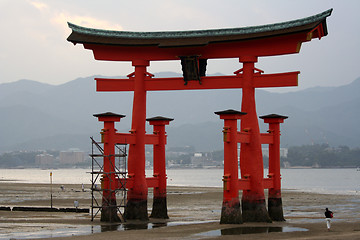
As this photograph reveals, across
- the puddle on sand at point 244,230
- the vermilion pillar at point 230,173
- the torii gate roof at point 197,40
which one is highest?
the torii gate roof at point 197,40

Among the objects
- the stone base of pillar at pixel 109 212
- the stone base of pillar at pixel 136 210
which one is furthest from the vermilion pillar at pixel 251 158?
→ the stone base of pillar at pixel 109 212

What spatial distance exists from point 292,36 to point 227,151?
20.5 ft

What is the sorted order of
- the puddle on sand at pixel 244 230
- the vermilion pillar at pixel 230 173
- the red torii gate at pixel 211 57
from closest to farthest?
the puddle on sand at pixel 244 230 → the vermilion pillar at pixel 230 173 → the red torii gate at pixel 211 57

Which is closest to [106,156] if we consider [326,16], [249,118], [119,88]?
[119,88]

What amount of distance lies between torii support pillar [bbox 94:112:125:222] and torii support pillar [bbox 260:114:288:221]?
7941mm

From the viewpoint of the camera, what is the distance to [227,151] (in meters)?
28.5

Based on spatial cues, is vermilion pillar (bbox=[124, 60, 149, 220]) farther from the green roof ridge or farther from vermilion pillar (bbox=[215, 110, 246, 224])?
vermilion pillar (bbox=[215, 110, 246, 224])

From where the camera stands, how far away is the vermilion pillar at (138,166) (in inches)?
1240

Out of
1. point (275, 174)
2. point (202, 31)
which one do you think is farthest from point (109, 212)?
point (202, 31)

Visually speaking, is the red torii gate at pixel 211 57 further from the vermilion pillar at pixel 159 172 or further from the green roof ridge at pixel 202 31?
the vermilion pillar at pixel 159 172

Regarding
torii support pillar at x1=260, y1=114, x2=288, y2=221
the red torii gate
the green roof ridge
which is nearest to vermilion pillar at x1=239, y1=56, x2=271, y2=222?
the red torii gate

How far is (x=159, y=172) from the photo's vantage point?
33.3 metres

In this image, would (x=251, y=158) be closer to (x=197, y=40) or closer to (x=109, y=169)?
(x=197, y=40)

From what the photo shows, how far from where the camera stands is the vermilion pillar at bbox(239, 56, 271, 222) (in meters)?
30.1
